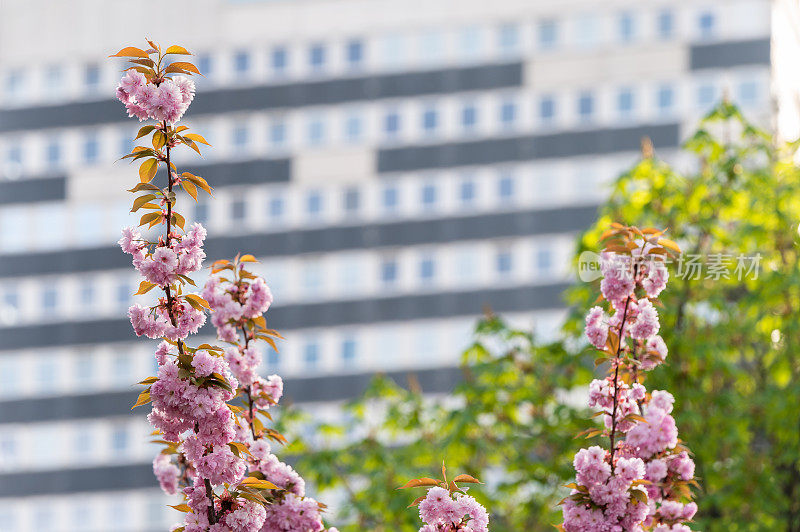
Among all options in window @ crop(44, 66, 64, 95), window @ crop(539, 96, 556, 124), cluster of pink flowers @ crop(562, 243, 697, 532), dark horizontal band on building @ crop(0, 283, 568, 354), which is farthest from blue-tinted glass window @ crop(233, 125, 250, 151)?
cluster of pink flowers @ crop(562, 243, 697, 532)

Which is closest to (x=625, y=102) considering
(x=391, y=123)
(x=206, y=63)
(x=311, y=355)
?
(x=391, y=123)

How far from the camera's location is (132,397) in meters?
40.2

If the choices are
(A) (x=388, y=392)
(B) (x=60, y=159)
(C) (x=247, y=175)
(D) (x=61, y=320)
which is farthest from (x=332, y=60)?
(A) (x=388, y=392)

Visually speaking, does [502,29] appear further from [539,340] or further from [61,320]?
[539,340]

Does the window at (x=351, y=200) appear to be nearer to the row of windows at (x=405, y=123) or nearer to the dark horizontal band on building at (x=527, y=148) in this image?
the dark horizontal band on building at (x=527, y=148)

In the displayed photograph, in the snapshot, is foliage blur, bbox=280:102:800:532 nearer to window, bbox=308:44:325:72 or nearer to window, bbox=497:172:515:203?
window, bbox=497:172:515:203

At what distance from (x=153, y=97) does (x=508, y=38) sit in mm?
38119

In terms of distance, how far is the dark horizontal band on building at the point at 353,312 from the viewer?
39.3 meters

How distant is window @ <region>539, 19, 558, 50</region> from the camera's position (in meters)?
40.8

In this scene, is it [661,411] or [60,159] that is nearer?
[661,411]

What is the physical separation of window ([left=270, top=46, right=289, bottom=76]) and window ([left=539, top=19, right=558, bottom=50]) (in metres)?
9.81

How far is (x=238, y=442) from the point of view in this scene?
439 centimetres

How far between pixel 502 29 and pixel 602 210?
3196cm

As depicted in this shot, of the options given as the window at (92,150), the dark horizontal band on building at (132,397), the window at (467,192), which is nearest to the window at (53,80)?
the window at (92,150)
